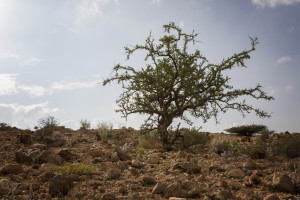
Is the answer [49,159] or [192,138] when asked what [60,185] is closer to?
[49,159]

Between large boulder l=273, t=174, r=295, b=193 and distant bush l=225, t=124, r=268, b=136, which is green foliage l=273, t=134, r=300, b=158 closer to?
large boulder l=273, t=174, r=295, b=193

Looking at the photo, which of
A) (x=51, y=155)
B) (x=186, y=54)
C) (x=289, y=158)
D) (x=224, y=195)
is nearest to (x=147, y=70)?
(x=186, y=54)

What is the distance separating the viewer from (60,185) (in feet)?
17.8

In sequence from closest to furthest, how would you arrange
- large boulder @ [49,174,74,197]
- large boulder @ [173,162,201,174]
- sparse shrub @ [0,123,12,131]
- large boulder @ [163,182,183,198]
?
large boulder @ [163,182,183,198], large boulder @ [49,174,74,197], large boulder @ [173,162,201,174], sparse shrub @ [0,123,12,131]

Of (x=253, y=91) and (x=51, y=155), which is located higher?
(x=253, y=91)

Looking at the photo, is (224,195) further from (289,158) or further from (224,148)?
(224,148)

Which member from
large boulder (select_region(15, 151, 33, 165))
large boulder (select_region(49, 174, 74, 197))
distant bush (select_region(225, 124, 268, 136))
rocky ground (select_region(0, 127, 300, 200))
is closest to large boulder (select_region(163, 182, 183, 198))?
rocky ground (select_region(0, 127, 300, 200))

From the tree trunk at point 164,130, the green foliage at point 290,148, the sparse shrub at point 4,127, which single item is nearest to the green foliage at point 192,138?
the tree trunk at point 164,130

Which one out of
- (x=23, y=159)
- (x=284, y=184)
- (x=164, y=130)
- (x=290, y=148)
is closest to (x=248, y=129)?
(x=164, y=130)

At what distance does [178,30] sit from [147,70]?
1981mm

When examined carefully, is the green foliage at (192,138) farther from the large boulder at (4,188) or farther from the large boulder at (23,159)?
the large boulder at (4,188)

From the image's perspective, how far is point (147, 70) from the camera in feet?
37.1

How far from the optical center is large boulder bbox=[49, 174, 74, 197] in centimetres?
538

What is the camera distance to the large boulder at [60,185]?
538 centimetres
